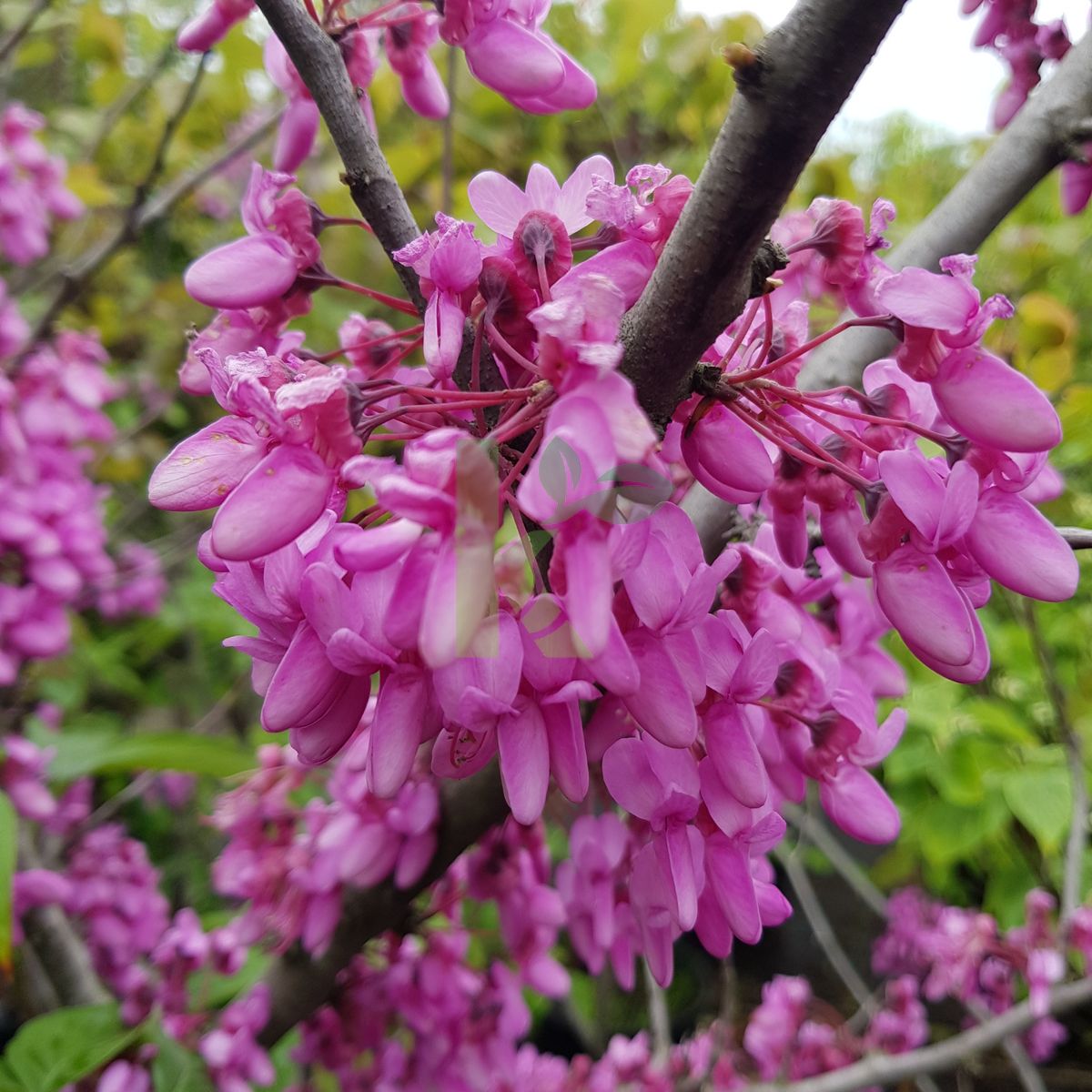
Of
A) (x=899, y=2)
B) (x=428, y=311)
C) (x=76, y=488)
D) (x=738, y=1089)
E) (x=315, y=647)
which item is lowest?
(x=738, y=1089)

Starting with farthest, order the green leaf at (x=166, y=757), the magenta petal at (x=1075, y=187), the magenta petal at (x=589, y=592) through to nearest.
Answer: the green leaf at (x=166, y=757), the magenta petal at (x=1075, y=187), the magenta petal at (x=589, y=592)

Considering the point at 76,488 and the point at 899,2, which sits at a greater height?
the point at 899,2

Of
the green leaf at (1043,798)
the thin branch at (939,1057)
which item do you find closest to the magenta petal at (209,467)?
the thin branch at (939,1057)

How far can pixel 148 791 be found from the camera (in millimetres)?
1725

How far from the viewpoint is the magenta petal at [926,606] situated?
1.07 ft

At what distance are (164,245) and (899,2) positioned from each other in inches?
55.9

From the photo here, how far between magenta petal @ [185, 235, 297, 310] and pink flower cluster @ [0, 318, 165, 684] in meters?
0.78

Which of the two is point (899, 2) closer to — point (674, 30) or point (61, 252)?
point (674, 30)

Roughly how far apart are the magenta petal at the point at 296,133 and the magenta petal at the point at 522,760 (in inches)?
14.6

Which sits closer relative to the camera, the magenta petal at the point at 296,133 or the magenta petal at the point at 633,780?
the magenta petal at the point at 633,780

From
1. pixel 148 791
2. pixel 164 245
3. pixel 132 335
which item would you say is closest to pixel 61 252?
pixel 132 335

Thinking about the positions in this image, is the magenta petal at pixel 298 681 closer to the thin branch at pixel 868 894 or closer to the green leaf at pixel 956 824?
the thin branch at pixel 868 894

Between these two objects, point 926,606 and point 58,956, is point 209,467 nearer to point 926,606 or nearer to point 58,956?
point 926,606

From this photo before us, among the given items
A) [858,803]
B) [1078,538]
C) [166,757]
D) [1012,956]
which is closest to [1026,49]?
[1078,538]
